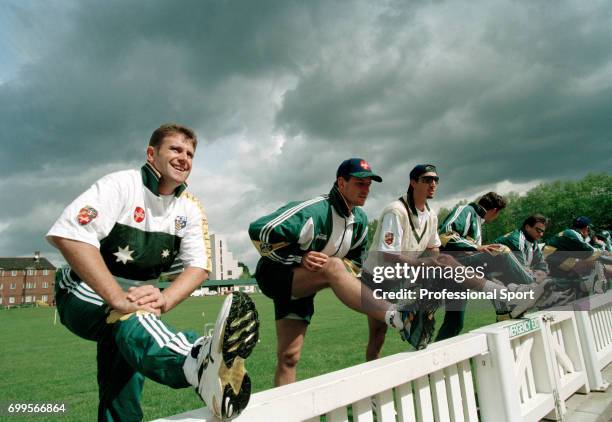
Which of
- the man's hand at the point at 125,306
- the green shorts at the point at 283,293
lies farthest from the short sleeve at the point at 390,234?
the man's hand at the point at 125,306

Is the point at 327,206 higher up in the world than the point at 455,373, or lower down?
higher up

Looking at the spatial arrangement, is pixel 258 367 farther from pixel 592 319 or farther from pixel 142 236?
pixel 592 319

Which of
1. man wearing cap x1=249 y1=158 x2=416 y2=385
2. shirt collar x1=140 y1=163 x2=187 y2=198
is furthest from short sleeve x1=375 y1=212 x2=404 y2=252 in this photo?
shirt collar x1=140 y1=163 x2=187 y2=198

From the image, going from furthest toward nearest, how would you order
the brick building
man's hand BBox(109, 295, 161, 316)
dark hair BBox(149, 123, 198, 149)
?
the brick building → dark hair BBox(149, 123, 198, 149) → man's hand BBox(109, 295, 161, 316)

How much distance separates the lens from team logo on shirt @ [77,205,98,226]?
193cm

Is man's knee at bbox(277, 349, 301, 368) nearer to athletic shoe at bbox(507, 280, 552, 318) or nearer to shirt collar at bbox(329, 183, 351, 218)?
shirt collar at bbox(329, 183, 351, 218)

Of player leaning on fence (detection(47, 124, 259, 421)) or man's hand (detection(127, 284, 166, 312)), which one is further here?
man's hand (detection(127, 284, 166, 312))

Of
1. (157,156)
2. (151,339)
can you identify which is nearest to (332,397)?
(151,339)

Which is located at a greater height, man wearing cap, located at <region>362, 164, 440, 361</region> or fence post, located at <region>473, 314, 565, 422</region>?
man wearing cap, located at <region>362, 164, 440, 361</region>

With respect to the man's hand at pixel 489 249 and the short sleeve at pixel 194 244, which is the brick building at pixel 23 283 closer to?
the man's hand at pixel 489 249

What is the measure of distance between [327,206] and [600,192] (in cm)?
7621

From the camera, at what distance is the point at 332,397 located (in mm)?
1741

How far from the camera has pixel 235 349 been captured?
4.78 feet

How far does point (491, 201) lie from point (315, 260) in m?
3.47
